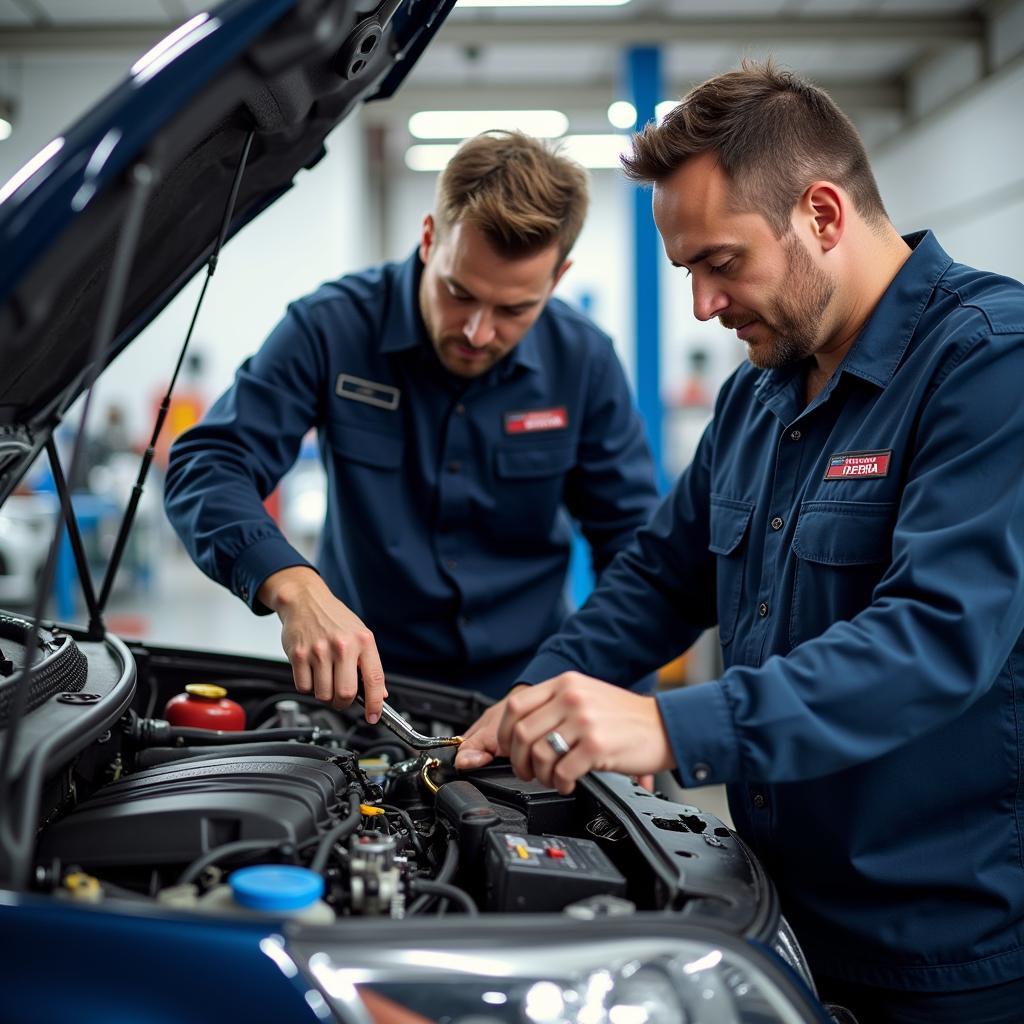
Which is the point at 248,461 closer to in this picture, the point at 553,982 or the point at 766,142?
the point at 766,142

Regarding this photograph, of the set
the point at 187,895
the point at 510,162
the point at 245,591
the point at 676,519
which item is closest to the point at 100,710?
the point at 187,895

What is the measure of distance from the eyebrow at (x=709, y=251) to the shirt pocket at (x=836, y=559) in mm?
337

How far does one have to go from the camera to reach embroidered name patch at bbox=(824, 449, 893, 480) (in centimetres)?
126

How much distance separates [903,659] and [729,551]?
1.58ft

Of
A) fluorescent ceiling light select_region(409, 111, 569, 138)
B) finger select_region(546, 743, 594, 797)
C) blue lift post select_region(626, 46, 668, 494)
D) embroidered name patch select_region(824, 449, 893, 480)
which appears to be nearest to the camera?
→ finger select_region(546, 743, 594, 797)

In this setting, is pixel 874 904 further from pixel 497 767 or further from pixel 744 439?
pixel 744 439

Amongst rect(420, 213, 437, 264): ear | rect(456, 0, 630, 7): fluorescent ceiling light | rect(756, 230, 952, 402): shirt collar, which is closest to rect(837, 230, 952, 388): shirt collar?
rect(756, 230, 952, 402): shirt collar

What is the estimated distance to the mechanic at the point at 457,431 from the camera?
1.93m

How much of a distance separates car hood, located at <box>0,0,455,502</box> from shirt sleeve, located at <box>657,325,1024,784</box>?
720 millimetres

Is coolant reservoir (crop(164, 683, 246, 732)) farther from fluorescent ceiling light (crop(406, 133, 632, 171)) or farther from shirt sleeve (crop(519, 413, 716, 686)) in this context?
fluorescent ceiling light (crop(406, 133, 632, 171))

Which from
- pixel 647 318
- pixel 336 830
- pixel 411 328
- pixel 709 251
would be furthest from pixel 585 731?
pixel 647 318

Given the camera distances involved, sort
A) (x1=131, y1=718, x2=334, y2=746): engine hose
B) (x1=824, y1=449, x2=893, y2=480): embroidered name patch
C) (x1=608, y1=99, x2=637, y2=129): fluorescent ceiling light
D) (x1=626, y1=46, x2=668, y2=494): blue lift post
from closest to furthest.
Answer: (x1=824, y1=449, x2=893, y2=480): embroidered name patch
(x1=131, y1=718, x2=334, y2=746): engine hose
(x1=626, y1=46, x2=668, y2=494): blue lift post
(x1=608, y1=99, x2=637, y2=129): fluorescent ceiling light

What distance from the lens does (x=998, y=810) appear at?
1.23 meters

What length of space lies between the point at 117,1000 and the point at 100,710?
1.48 feet
